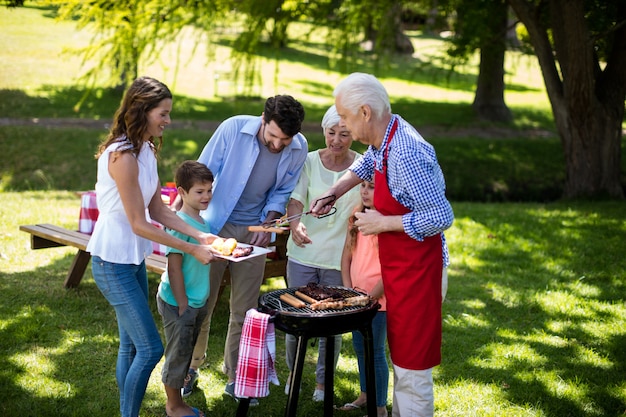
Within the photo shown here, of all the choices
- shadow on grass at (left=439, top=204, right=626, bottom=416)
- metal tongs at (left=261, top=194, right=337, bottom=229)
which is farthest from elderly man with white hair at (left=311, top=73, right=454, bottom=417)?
shadow on grass at (left=439, top=204, right=626, bottom=416)

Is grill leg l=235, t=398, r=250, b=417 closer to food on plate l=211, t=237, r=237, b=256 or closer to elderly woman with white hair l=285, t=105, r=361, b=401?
elderly woman with white hair l=285, t=105, r=361, b=401

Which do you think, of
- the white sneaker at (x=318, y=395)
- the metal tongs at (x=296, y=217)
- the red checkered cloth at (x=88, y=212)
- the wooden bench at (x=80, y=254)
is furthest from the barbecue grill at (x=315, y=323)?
the red checkered cloth at (x=88, y=212)

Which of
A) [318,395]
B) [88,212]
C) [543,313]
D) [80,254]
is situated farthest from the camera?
[88,212]

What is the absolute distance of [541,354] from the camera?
Result: 553 centimetres

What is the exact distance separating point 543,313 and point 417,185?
12.4 ft

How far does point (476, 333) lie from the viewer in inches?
237

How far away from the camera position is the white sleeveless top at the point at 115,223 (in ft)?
11.9

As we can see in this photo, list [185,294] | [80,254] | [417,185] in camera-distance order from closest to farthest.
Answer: [417,185] < [185,294] < [80,254]

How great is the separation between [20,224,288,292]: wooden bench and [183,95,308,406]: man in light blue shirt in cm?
114

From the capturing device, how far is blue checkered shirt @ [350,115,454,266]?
327 cm

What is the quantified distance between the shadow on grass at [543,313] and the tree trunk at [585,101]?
69.7 inches

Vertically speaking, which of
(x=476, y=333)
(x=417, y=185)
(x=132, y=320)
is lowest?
(x=476, y=333)

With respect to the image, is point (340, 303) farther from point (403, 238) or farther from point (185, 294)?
point (185, 294)

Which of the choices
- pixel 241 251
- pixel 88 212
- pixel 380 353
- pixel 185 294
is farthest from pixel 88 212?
pixel 380 353
